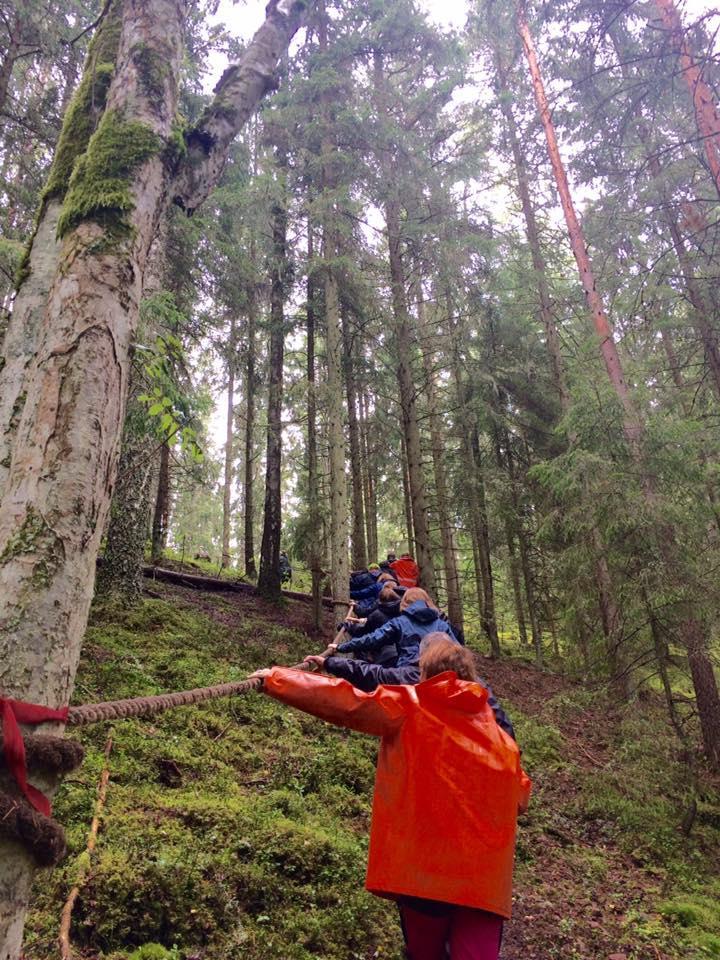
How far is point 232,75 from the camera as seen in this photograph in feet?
10.5

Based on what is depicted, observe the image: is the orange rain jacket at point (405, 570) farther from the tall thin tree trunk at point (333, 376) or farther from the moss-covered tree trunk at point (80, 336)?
the moss-covered tree trunk at point (80, 336)

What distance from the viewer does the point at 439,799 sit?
8.16 ft

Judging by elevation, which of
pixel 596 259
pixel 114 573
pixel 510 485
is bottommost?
pixel 114 573

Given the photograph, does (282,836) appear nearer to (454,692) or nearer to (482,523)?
(454,692)

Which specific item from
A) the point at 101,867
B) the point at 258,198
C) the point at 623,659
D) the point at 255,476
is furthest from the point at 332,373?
the point at 255,476

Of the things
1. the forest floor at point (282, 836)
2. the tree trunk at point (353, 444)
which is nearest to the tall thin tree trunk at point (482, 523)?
the tree trunk at point (353, 444)

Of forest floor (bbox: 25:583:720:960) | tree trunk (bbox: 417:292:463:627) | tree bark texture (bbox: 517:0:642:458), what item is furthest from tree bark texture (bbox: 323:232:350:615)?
tree bark texture (bbox: 517:0:642:458)

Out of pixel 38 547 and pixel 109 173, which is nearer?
pixel 38 547

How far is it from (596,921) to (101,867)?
4.29 m

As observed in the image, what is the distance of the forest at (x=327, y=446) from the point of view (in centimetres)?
209

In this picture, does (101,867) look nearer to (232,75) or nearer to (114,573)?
(232,75)

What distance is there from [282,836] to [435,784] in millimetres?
2717

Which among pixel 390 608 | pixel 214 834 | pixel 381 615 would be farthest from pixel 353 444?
pixel 214 834

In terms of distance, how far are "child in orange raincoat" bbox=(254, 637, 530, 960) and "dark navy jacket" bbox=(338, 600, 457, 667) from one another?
7.95ft
